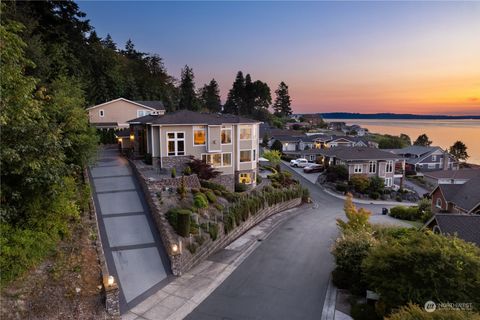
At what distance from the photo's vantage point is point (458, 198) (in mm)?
28469

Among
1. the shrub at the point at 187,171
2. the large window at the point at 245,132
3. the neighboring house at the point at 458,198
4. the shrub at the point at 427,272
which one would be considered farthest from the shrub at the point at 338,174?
the shrub at the point at 427,272

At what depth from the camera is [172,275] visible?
44.5 feet

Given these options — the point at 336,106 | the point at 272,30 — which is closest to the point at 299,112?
the point at 336,106

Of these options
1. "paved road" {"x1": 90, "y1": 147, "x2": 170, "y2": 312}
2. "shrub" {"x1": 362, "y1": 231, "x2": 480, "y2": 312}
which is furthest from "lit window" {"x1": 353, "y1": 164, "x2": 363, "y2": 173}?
"shrub" {"x1": 362, "y1": 231, "x2": 480, "y2": 312}

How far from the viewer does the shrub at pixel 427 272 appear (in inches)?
369

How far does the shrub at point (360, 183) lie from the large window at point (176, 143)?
84.6ft

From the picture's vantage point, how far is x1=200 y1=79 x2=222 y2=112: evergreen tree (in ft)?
322

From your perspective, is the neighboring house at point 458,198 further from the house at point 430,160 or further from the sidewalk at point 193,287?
the house at point 430,160

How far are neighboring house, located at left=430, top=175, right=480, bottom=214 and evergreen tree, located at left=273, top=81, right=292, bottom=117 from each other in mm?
86270

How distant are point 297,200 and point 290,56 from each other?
22.8 metres

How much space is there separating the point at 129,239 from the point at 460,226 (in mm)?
18163

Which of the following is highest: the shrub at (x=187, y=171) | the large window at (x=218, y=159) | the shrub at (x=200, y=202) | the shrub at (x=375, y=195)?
the large window at (x=218, y=159)

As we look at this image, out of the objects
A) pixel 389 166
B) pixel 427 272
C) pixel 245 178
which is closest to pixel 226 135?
pixel 245 178

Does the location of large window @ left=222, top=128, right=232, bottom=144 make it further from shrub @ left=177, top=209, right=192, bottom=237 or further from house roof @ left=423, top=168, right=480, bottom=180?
house roof @ left=423, top=168, right=480, bottom=180
